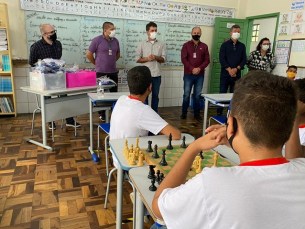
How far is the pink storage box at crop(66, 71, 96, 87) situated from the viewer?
366cm

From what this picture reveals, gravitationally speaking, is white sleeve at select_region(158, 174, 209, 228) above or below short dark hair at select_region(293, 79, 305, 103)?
below

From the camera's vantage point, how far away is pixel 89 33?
5.35m

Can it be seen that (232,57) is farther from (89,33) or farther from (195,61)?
(89,33)

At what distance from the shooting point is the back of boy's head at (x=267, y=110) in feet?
2.27

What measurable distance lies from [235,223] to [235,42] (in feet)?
17.0

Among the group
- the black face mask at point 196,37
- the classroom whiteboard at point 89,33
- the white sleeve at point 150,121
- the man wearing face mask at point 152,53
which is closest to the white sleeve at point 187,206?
the white sleeve at point 150,121

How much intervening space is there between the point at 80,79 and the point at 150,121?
2323mm

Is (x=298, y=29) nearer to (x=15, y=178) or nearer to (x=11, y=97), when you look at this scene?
(x=15, y=178)

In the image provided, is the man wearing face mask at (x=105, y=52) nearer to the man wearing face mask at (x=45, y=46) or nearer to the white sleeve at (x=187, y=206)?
the man wearing face mask at (x=45, y=46)

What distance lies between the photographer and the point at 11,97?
511 cm

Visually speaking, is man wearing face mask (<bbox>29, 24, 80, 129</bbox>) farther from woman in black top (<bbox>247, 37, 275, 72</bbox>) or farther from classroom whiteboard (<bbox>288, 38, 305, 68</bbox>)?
classroom whiteboard (<bbox>288, 38, 305, 68</bbox>)

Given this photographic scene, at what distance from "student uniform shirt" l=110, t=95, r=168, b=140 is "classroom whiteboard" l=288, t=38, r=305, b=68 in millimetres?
4584

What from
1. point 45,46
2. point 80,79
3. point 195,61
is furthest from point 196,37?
point 45,46

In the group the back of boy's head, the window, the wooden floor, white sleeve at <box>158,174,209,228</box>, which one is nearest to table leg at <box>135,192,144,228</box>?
white sleeve at <box>158,174,209,228</box>
